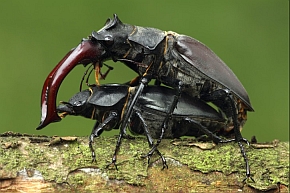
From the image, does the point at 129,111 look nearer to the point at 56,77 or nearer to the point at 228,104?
the point at 56,77

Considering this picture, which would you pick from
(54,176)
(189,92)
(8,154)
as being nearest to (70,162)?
(54,176)

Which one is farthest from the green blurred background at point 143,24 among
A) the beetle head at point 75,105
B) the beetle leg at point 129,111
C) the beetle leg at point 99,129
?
the beetle leg at point 129,111

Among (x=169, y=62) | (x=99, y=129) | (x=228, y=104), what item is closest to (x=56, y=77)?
(x=99, y=129)

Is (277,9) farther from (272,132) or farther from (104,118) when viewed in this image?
(104,118)

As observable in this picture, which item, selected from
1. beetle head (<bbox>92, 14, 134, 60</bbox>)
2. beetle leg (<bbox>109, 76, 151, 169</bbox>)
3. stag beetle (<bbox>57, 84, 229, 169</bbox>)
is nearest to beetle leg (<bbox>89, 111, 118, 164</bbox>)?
stag beetle (<bbox>57, 84, 229, 169</bbox>)

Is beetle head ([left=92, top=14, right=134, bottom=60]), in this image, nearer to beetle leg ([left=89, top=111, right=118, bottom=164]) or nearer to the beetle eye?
the beetle eye
